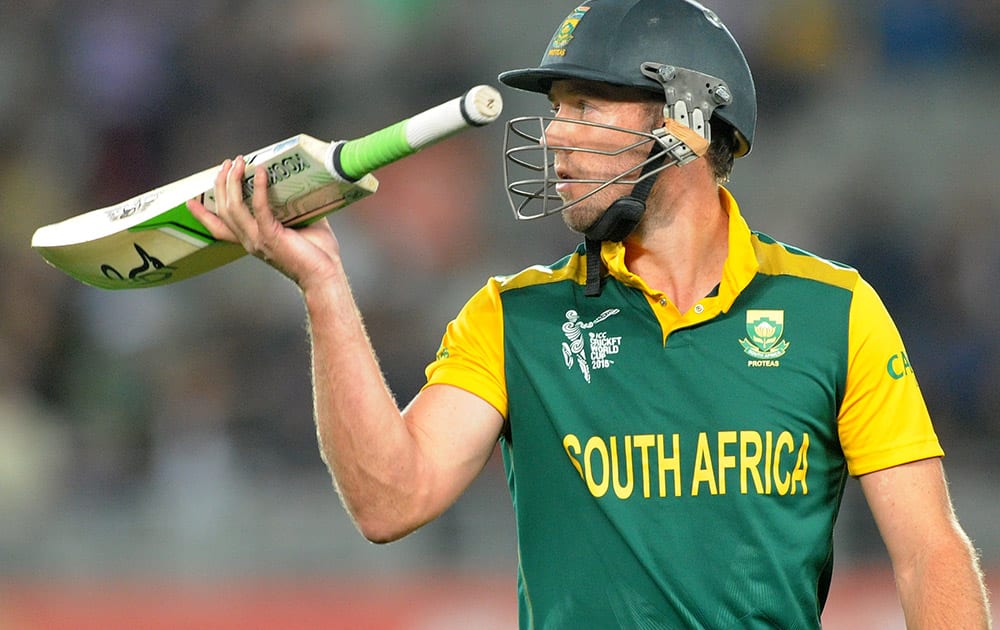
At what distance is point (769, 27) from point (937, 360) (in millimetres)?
2560

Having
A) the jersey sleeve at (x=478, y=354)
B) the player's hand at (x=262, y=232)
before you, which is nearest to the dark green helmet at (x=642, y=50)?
the jersey sleeve at (x=478, y=354)

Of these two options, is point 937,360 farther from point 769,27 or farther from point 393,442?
point 393,442

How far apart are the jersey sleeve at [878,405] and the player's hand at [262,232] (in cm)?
110

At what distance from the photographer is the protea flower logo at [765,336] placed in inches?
126

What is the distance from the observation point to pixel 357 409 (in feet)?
Result: 9.82

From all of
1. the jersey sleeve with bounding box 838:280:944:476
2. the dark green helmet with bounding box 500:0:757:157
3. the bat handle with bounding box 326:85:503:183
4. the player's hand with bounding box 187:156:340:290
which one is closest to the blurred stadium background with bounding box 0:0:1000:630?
the jersey sleeve with bounding box 838:280:944:476

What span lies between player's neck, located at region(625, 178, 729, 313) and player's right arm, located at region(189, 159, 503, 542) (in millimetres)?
492

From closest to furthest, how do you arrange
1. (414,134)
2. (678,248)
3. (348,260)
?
1. (414,134)
2. (678,248)
3. (348,260)

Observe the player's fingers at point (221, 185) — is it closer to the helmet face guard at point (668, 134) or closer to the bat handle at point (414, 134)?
the bat handle at point (414, 134)

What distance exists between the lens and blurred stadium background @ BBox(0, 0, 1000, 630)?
6.87 meters

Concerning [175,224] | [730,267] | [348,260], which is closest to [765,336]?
[730,267]

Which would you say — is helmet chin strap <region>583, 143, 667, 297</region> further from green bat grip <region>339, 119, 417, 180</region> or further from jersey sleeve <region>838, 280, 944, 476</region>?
green bat grip <region>339, 119, 417, 180</region>

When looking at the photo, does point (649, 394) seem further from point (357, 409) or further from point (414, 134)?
point (414, 134)

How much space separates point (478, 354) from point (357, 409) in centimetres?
39
